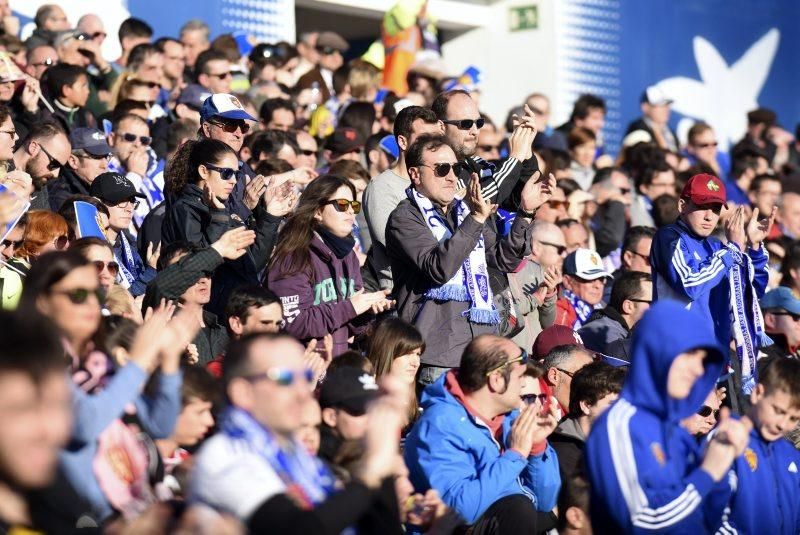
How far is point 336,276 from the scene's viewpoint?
7.66m

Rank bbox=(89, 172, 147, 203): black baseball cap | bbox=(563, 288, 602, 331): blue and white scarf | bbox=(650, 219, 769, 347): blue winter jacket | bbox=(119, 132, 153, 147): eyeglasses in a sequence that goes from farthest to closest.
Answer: bbox=(563, 288, 602, 331): blue and white scarf < bbox=(119, 132, 153, 147): eyeglasses < bbox=(89, 172, 147, 203): black baseball cap < bbox=(650, 219, 769, 347): blue winter jacket

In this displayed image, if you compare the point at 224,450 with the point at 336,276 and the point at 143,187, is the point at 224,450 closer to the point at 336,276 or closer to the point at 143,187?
the point at 336,276

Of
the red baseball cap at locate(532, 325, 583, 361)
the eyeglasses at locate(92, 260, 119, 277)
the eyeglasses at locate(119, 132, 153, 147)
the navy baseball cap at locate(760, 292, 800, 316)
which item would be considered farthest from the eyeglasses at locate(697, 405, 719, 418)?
the eyeglasses at locate(119, 132, 153, 147)

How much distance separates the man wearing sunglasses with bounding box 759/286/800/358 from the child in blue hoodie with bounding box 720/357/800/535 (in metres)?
4.04

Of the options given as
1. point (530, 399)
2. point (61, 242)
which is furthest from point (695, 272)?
point (61, 242)

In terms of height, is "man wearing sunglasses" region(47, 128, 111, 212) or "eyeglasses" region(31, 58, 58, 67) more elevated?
"eyeglasses" region(31, 58, 58, 67)

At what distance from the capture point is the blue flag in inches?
296

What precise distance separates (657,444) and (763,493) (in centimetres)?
116

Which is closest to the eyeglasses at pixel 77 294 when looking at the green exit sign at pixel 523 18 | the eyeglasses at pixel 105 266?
the eyeglasses at pixel 105 266

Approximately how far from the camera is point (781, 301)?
10164 mm

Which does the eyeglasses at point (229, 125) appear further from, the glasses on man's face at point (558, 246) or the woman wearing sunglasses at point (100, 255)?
the glasses on man's face at point (558, 246)

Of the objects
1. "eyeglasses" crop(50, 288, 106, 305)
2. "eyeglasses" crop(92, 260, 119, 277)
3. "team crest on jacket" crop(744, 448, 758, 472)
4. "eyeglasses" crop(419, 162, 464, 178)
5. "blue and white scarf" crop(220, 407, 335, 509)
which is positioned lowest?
"team crest on jacket" crop(744, 448, 758, 472)

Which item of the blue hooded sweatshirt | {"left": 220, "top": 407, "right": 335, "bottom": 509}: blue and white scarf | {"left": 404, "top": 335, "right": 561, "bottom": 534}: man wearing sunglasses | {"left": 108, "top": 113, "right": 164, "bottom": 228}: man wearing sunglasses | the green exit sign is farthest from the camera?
the green exit sign

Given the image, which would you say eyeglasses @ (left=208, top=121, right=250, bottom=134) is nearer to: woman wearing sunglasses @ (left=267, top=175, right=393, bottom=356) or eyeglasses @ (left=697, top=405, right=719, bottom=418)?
woman wearing sunglasses @ (left=267, top=175, right=393, bottom=356)
